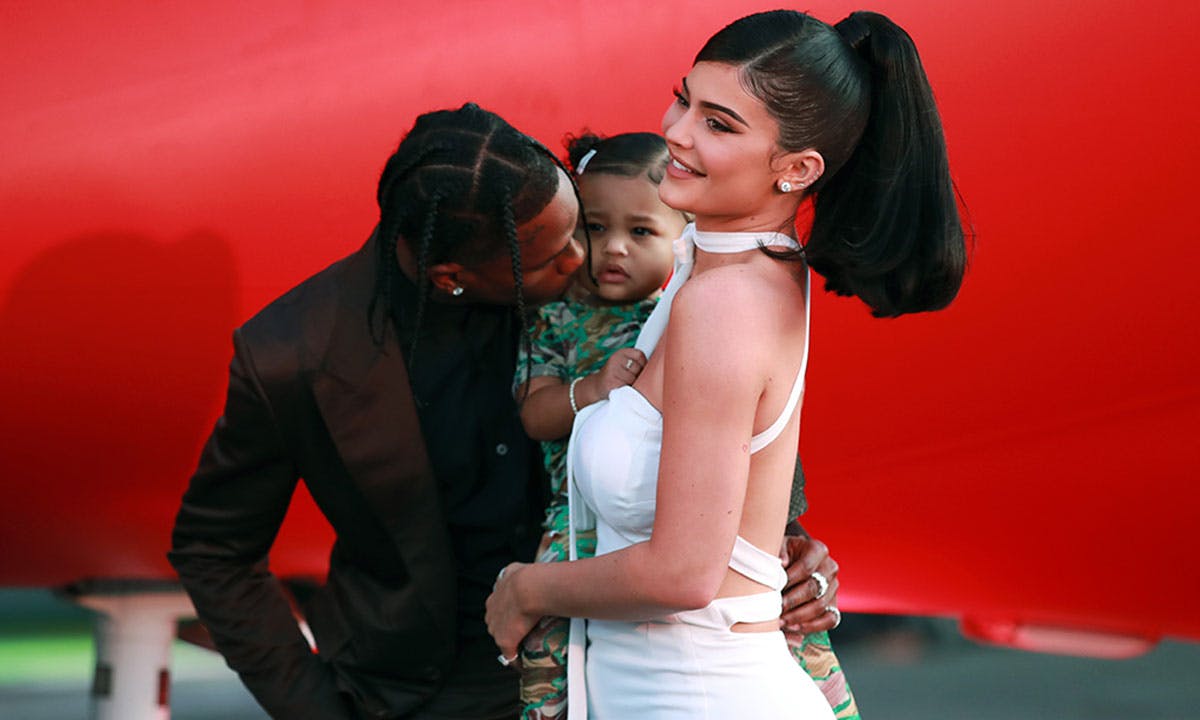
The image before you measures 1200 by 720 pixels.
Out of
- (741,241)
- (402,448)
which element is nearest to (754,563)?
(741,241)

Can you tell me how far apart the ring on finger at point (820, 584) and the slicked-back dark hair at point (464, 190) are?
1.53 ft

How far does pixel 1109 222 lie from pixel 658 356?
52.8 inches

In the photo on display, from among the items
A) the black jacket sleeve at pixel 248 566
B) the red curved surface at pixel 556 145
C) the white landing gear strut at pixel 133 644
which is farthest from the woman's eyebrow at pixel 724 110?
the white landing gear strut at pixel 133 644

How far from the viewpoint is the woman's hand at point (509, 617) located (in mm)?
1457

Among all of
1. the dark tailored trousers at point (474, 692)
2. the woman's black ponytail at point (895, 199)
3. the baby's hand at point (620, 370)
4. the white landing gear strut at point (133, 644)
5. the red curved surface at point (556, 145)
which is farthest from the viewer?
the white landing gear strut at point (133, 644)

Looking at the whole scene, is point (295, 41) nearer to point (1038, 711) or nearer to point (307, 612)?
point (307, 612)

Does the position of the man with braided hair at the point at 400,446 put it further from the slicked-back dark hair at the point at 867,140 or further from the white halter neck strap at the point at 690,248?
the slicked-back dark hair at the point at 867,140

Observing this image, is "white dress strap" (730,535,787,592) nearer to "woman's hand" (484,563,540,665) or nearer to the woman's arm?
the woman's arm

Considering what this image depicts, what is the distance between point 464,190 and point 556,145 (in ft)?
2.39

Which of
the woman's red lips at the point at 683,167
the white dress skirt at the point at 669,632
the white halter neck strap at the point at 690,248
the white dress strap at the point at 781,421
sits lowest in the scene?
the white dress skirt at the point at 669,632

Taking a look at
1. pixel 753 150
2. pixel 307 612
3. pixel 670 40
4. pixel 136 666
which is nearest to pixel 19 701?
pixel 136 666

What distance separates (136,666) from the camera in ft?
8.87

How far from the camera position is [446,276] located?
1.71 m

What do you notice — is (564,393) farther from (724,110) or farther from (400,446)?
(724,110)
